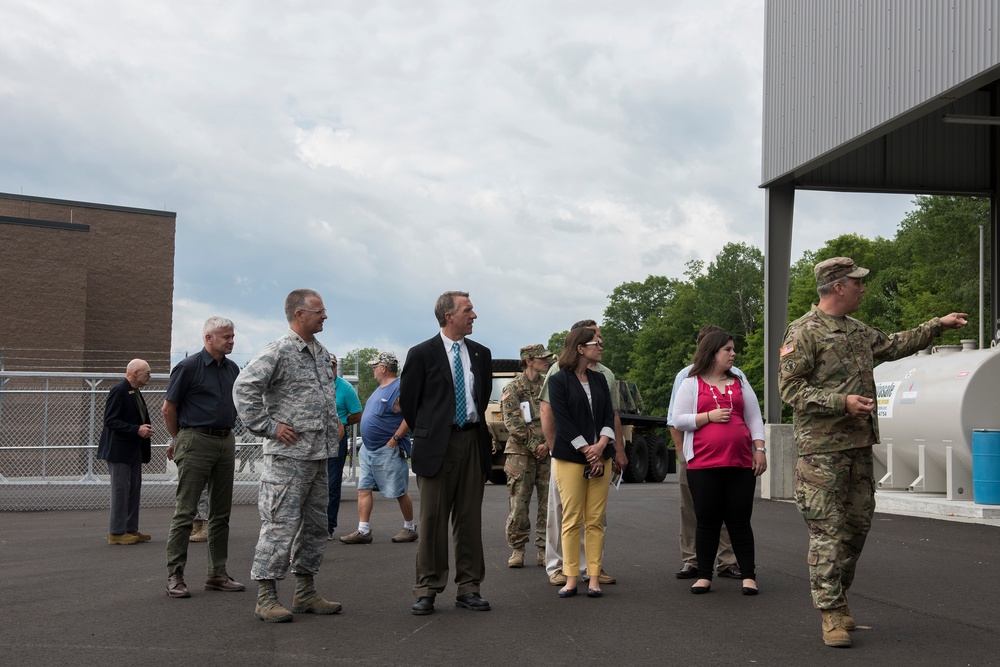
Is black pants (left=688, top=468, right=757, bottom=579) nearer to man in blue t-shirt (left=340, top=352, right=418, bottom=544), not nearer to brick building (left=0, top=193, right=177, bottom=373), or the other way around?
man in blue t-shirt (left=340, top=352, right=418, bottom=544)

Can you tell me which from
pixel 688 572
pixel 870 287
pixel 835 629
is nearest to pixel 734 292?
pixel 870 287

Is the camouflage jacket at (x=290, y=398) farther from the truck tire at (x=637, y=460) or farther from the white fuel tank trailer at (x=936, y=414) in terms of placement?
the truck tire at (x=637, y=460)

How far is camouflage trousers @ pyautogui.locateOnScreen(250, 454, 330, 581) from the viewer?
21.4 feet

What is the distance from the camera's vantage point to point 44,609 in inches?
275

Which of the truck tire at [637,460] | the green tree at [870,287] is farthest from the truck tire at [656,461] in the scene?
the green tree at [870,287]

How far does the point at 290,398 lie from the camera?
6.68 meters

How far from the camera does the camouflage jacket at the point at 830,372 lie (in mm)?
5816

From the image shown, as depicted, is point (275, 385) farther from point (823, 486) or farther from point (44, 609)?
point (823, 486)

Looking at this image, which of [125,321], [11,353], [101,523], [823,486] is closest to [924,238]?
[125,321]

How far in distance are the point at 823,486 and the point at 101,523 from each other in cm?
1093

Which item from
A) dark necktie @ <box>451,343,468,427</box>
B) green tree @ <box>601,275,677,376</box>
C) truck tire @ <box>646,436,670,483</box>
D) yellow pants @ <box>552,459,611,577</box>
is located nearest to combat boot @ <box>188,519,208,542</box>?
yellow pants @ <box>552,459,611,577</box>

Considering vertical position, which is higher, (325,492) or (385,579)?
(325,492)

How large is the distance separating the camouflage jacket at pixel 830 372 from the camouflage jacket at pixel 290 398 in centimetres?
281

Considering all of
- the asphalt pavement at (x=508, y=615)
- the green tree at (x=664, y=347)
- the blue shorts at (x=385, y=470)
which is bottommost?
the asphalt pavement at (x=508, y=615)
